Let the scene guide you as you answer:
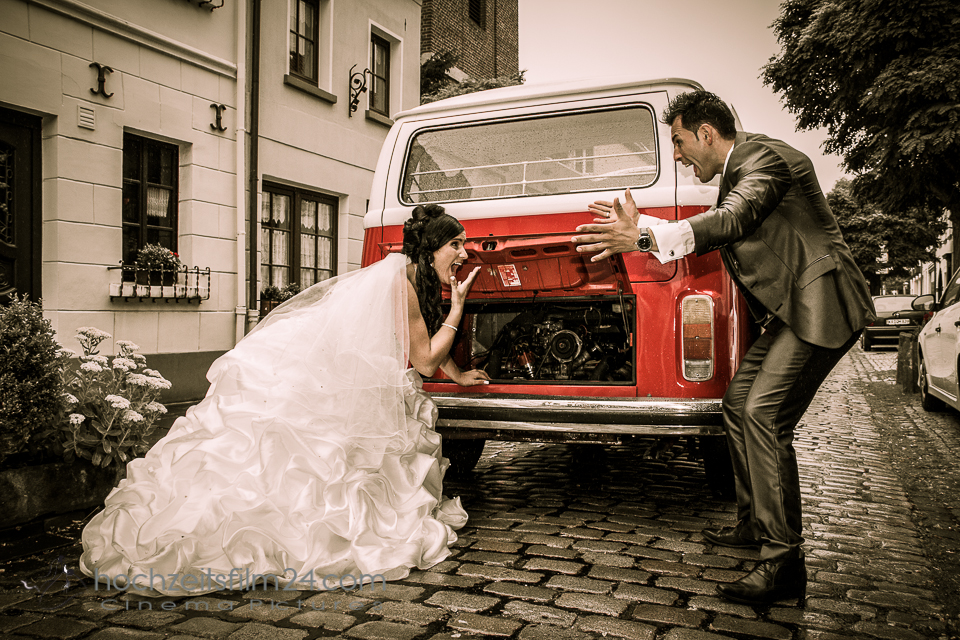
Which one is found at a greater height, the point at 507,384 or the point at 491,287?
the point at 491,287

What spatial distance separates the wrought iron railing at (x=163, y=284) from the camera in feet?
26.2

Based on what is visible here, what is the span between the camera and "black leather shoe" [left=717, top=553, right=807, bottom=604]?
9.21 feet

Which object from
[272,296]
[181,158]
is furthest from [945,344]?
[181,158]

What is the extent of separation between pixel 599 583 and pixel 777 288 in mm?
1462

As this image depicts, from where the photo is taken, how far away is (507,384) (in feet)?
13.8

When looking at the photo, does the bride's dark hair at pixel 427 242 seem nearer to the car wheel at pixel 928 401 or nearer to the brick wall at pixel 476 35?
the car wheel at pixel 928 401

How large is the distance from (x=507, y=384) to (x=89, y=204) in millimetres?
5813

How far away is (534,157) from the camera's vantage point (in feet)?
15.1

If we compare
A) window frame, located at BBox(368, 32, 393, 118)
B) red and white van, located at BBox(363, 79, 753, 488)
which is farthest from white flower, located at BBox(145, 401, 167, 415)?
window frame, located at BBox(368, 32, 393, 118)

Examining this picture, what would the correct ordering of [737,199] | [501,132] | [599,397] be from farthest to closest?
1. [501,132]
2. [599,397]
3. [737,199]

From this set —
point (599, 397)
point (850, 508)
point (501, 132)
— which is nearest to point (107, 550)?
point (599, 397)

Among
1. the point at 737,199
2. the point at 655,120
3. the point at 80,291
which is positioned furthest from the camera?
the point at 80,291

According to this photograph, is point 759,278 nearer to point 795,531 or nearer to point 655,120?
point 795,531

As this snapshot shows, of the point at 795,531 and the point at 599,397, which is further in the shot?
the point at 599,397
